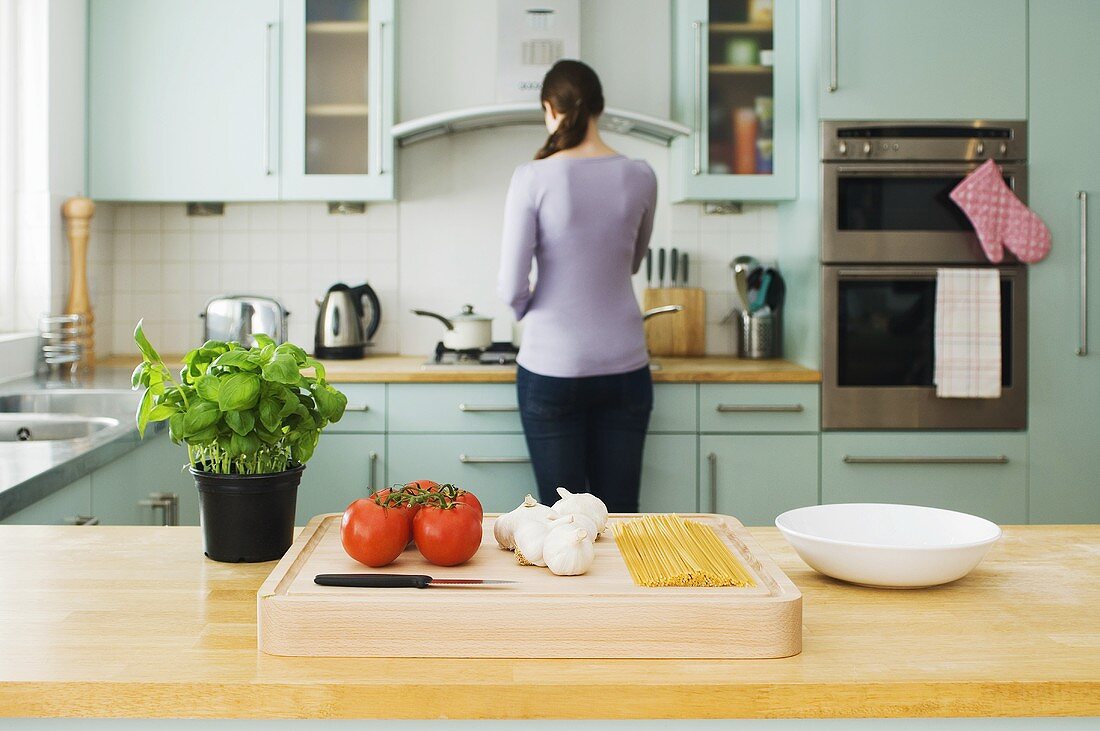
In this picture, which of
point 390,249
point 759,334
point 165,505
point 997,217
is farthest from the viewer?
point 390,249

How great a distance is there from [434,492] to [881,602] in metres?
0.51

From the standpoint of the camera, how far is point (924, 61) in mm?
3215

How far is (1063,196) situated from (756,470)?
3.92 ft

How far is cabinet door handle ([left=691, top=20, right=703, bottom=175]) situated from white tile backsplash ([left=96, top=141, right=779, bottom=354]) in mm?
308

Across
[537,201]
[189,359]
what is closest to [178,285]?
[537,201]

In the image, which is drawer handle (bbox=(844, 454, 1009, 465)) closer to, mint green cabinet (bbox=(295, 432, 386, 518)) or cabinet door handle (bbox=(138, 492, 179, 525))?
mint green cabinet (bbox=(295, 432, 386, 518))

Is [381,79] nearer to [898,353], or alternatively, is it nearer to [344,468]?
[344,468]

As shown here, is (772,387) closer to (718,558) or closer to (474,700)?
(718,558)

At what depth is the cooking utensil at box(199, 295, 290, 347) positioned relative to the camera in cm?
343

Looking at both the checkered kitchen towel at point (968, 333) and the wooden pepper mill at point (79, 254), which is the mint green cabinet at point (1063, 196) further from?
the wooden pepper mill at point (79, 254)

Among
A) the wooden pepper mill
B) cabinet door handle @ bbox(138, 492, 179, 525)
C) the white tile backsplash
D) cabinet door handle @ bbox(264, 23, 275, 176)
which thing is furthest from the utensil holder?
the wooden pepper mill

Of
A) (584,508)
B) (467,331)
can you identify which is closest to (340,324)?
(467,331)

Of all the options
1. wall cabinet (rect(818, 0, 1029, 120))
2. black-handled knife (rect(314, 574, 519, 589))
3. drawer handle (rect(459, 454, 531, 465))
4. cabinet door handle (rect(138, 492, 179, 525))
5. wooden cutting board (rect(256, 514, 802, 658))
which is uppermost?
wall cabinet (rect(818, 0, 1029, 120))

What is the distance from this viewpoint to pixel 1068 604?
1220 mm
